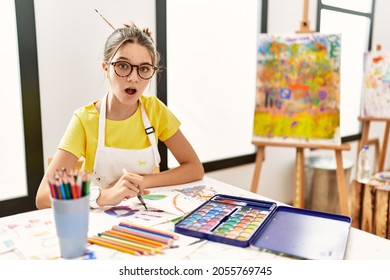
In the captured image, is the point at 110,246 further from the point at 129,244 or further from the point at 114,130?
the point at 114,130

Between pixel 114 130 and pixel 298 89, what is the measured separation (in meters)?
1.22

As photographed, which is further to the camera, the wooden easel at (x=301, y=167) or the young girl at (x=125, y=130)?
the wooden easel at (x=301, y=167)

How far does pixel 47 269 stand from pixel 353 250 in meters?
0.67

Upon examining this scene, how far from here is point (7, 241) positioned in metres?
0.87

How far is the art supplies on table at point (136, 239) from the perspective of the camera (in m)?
0.81

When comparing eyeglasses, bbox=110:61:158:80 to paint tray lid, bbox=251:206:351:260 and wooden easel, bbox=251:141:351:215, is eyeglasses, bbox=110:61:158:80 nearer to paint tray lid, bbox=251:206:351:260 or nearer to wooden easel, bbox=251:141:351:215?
paint tray lid, bbox=251:206:351:260

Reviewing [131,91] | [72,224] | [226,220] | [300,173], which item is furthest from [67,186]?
[300,173]

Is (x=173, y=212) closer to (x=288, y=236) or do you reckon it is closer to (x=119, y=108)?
(x=288, y=236)

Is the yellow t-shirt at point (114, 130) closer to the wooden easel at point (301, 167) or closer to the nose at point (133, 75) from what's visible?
the nose at point (133, 75)

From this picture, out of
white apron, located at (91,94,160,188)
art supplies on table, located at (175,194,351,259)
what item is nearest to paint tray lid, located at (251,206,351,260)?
art supplies on table, located at (175,194,351,259)

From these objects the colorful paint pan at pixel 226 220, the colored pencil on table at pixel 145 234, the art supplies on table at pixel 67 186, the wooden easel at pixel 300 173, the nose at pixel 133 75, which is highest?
the nose at pixel 133 75

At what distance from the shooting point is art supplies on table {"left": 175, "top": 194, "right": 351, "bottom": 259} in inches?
32.6

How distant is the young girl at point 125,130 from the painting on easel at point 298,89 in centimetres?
87

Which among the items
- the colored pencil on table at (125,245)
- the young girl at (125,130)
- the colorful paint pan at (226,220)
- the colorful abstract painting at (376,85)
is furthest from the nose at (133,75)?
the colorful abstract painting at (376,85)
